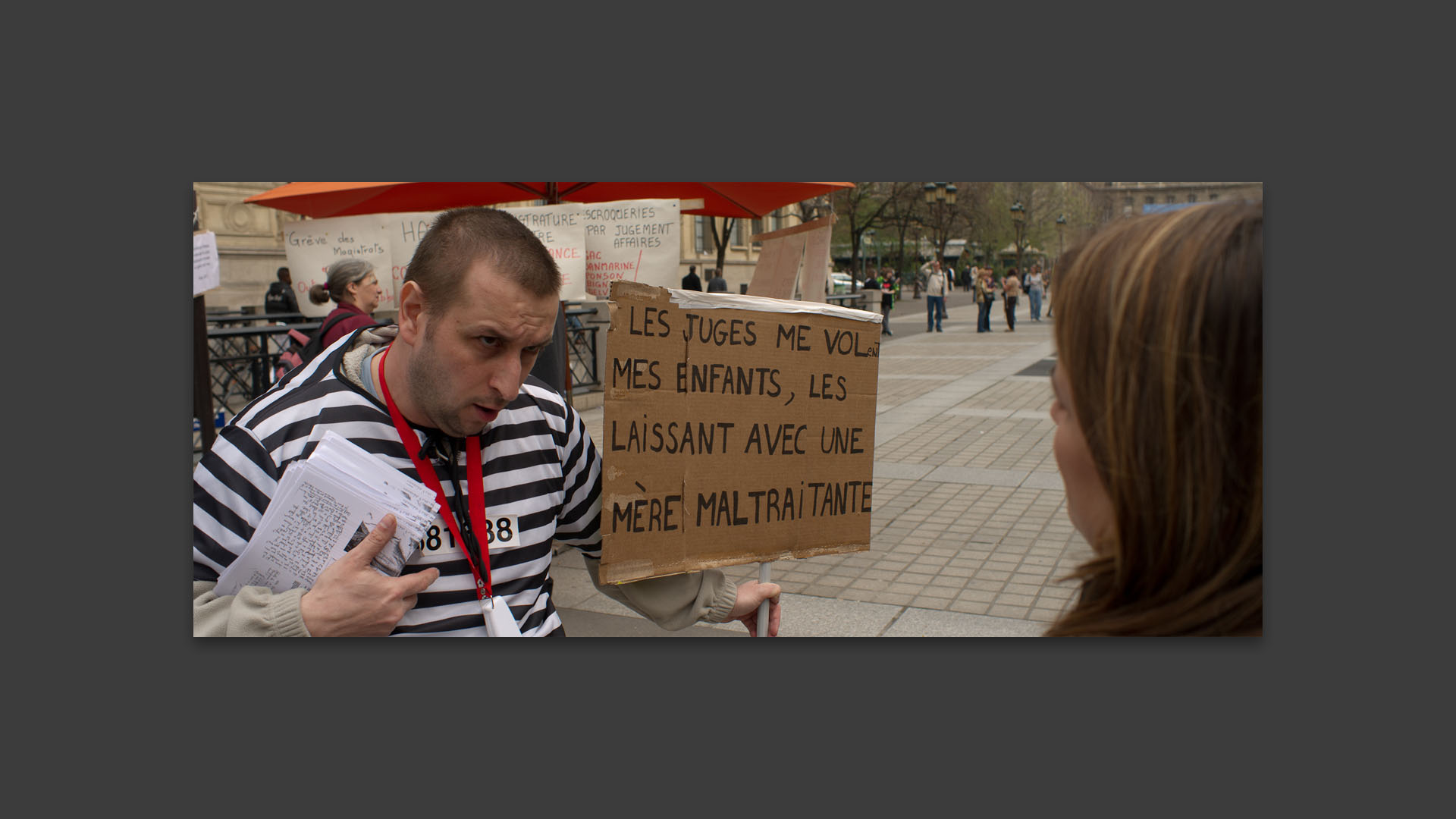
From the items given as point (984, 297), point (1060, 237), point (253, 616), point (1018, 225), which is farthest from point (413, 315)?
point (984, 297)

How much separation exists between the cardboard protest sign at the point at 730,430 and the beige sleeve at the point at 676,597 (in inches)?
2.6

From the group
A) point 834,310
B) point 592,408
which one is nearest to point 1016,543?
point 834,310

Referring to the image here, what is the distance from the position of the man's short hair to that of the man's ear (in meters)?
0.01

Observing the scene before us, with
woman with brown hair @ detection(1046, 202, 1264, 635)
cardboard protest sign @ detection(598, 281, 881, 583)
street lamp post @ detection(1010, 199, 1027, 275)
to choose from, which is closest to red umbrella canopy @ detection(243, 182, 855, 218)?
cardboard protest sign @ detection(598, 281, 881, 583)

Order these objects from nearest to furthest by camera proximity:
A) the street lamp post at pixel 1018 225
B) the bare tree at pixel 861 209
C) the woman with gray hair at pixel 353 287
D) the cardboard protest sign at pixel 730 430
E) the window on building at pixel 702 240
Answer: the cardboard protest sign at pixel 730 430 → the woman with gray hair at pixel 353 287 → the street lamp post at pixel 1018 225 → the window on building at pixel 702 240 → the bare tree at pixel 861 209

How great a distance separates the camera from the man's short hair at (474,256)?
2.07m

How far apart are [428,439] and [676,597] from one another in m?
0.71

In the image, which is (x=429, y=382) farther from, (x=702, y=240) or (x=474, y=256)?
(x=702, y=240)

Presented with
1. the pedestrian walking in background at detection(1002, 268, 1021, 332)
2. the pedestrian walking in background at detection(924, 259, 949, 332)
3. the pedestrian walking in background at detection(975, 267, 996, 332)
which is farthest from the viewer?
the pedestrian walking in background at detection(1002, 268, 1021, 332)

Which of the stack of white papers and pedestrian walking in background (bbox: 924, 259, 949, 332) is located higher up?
pedestrian walking in background (bbox: 924, 259, 949, 332)

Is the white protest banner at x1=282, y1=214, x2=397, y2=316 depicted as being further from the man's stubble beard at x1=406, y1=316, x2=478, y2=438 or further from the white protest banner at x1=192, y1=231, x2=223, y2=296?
the man's stubble beard at x1=406, y1=316, x2=478, y2=438

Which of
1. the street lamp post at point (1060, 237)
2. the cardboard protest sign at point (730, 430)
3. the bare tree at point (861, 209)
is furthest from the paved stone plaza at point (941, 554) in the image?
the bare tree at point (861, 209)

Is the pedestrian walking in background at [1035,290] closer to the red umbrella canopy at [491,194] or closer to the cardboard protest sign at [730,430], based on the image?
the red umbrella canopy at [491,194]

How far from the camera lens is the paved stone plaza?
4562 mm
